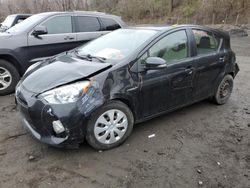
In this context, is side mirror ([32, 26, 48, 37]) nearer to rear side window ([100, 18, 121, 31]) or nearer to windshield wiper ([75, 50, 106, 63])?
rear side window ([100, 18, 121, 31])

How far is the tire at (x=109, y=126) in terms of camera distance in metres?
2.94

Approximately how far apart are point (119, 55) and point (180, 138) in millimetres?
1473

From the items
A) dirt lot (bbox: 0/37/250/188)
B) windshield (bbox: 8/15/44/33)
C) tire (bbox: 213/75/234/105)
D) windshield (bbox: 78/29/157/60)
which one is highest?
windshield (bbox: 8/15/44/33)

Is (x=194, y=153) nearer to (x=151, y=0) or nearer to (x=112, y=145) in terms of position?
(x=112, y=145)

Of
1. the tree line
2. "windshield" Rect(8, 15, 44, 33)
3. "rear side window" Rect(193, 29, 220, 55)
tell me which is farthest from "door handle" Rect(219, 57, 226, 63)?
the tree line

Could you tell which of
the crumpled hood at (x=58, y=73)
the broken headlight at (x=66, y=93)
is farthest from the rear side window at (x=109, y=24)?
the broken headlight at (x=66, y=93)

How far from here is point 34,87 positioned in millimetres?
3004

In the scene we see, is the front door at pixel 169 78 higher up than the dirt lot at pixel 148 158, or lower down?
higher up

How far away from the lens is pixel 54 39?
571 centimetres

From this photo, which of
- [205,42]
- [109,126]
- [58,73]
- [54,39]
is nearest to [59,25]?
[54,39]

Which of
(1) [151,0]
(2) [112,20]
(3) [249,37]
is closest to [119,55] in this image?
(2) [112,20]

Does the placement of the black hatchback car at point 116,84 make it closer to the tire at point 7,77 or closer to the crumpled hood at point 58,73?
the crumpled hood at point 58,73

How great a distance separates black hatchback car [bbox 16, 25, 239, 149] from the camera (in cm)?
281

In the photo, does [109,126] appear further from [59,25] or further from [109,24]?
[109,24]
